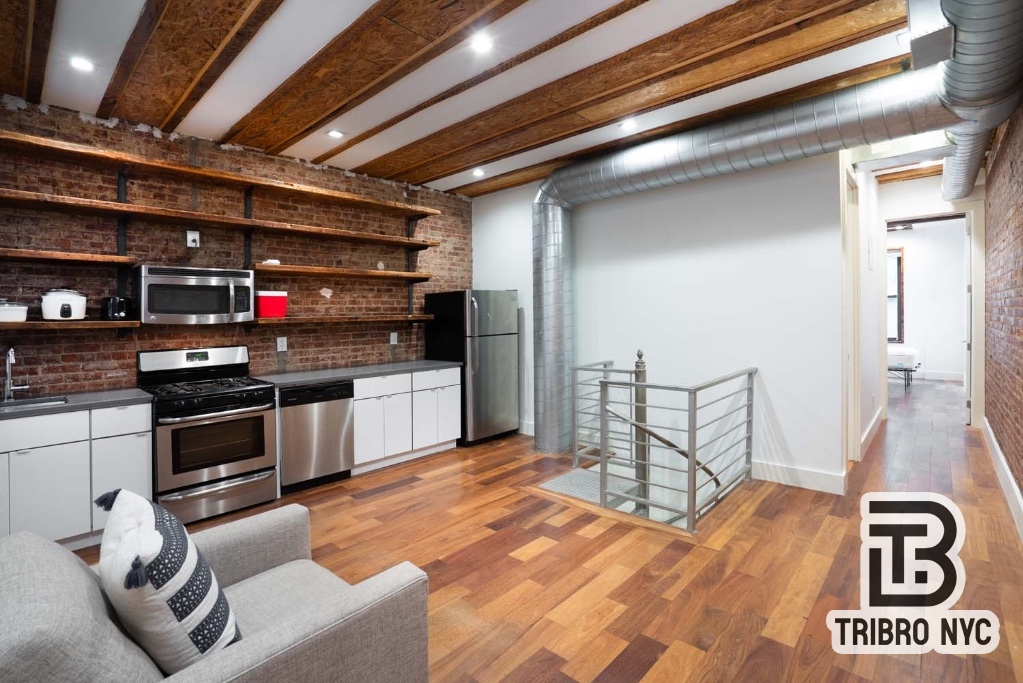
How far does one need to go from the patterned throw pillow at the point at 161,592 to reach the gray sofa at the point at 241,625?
0.14 feet

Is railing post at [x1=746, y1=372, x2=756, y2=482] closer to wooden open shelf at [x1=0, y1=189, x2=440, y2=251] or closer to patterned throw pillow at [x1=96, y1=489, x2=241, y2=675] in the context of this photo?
wooden open shelf at [x1=0, y1=189, x2=440, y2=251]

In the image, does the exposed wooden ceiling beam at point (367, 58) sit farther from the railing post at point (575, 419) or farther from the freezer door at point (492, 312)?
the railing post at point (575, 419)

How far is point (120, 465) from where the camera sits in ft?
10.0

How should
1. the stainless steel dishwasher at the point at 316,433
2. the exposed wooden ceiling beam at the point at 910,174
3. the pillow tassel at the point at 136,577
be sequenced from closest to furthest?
the pillow tassel at the point at 136,577, the stainless steel dishwasher at the point at 316,433, the exposed wooden ceiling beam at the point at 910,174

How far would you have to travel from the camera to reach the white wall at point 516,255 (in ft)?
17.7

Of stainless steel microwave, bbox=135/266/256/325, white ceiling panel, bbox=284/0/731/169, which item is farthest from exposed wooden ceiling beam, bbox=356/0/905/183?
stainless steel microwave, bbox=135/266/256/325

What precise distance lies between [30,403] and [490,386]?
3.39 m

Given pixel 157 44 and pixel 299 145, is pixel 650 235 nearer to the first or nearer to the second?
pixel 299 145

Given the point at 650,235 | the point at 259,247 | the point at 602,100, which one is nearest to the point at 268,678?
the point at 602,100

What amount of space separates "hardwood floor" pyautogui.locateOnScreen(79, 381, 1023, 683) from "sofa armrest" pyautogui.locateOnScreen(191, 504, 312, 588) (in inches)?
28.1

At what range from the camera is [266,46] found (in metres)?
2.63

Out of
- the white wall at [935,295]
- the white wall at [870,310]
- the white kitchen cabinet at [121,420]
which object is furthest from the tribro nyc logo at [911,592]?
the white wall at [935,295]

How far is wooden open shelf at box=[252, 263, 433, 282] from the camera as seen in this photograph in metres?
4.03

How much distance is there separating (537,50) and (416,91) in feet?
2.80
